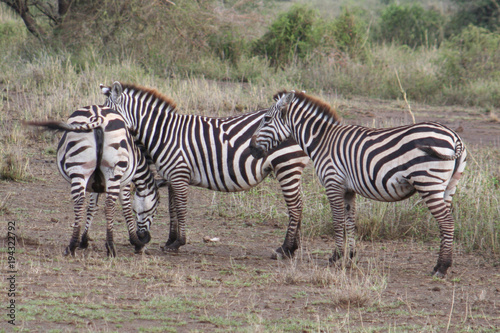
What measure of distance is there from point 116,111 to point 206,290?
235 centimetres

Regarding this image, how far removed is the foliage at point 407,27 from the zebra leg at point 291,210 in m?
17.6

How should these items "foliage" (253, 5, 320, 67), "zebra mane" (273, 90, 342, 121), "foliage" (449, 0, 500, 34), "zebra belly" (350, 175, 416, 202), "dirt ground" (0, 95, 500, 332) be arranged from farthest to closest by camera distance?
"foliage" (449, 0, 500, 34) < "foliage" (253, 5, 320, 67) < "zebra mane" (273, 90, 342, 121) < "zebra belly" (350, 175, 416, 202) < "dirt ground" (0, 95, 500, 332)

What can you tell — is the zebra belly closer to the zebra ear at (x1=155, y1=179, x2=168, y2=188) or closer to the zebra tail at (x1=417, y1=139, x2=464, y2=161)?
the zebra tail at (x1=417, y1=139, x2=464, y2=161)

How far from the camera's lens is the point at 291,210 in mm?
6617

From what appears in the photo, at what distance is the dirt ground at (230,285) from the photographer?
174 inches

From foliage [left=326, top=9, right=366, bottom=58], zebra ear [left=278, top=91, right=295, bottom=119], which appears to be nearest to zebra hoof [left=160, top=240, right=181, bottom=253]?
zebra ear [left=278, top=91, right=295, bottom=119]

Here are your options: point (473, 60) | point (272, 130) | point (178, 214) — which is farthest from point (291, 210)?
point (473, 60)

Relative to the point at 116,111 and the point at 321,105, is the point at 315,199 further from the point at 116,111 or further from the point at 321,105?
the point at 116,111

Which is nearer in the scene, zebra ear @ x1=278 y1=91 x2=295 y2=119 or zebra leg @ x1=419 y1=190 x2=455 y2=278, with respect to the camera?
zebra leg @ x1=419 y1=190 x2=455 y2=278

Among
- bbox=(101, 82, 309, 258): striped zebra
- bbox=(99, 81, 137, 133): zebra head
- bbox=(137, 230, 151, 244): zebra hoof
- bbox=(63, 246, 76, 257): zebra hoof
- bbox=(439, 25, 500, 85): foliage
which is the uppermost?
bbox=(439, 25, 500, 85): foliage

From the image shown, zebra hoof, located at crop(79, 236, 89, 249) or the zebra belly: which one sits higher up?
the zebra belly

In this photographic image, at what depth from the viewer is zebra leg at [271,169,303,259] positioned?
6.53 meters

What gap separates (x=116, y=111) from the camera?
641 cm

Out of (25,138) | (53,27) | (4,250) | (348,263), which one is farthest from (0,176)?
(53,27)
